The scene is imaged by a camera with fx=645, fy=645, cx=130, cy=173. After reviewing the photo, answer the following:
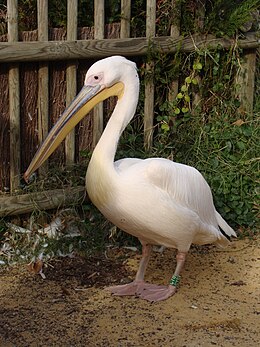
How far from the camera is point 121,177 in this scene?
13.3 ft

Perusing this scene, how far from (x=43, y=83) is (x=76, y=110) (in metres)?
0.76

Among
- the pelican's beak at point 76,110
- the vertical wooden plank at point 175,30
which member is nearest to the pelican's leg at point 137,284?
the pelican's beak at point 76,110

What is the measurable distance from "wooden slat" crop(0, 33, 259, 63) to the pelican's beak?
0.66 m

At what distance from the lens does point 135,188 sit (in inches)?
158

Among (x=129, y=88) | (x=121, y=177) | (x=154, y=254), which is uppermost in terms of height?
(x=129, y=88)

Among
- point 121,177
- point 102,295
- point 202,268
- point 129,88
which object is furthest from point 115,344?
point 129,88

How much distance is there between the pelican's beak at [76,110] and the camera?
14.1ft

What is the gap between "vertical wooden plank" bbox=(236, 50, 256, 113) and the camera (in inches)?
240

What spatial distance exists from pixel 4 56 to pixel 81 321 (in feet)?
6.45

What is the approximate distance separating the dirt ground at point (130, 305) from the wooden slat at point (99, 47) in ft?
5.05

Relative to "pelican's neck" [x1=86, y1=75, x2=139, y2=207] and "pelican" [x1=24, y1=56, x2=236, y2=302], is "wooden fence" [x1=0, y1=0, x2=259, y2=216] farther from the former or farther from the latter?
"pelican's neck" [x1=86, y1=75, x2=139, y2=207]

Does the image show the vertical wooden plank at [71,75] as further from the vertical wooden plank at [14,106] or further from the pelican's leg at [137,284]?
the pelican's leg at [137,284]

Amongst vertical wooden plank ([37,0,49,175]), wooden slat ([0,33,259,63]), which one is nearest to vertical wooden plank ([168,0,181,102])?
wooden slat ([0,33,259,63])

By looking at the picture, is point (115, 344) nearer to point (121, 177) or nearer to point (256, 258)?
point (121, 177)
